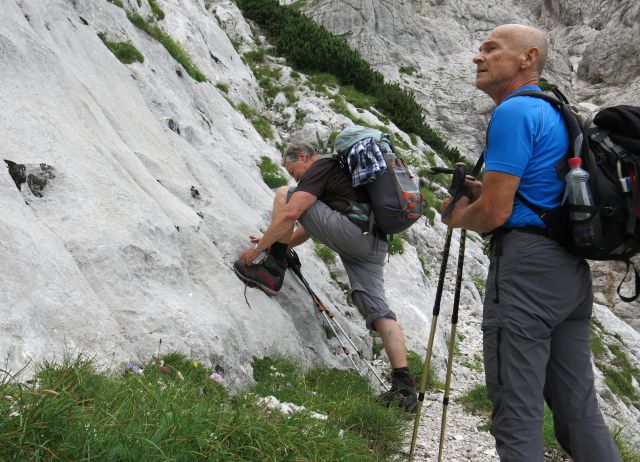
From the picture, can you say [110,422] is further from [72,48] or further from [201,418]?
[72,48]

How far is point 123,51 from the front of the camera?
10.3 metres

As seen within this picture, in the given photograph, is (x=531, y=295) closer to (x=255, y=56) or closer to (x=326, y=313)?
(x=326, y=313)

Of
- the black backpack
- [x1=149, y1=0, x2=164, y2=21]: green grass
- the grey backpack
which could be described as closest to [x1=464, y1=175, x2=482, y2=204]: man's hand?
the black backpack

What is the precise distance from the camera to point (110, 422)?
293cm

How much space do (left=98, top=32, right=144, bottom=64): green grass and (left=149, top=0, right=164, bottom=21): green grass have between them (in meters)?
5.30

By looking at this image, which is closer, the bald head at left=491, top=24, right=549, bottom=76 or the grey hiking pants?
the grey hiking pants

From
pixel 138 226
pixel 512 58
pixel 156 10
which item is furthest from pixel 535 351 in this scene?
pixel 156 10

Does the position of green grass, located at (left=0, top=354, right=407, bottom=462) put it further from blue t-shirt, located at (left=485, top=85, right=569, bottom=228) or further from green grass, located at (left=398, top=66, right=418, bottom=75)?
green grass, located at (left=398, top=66, right=418, bottom=75)

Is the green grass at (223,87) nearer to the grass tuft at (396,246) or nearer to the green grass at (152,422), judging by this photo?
the grass tuft at (396,246)

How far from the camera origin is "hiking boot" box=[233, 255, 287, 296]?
7273 millimetres

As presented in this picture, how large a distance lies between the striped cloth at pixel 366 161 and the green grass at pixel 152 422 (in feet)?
9.38

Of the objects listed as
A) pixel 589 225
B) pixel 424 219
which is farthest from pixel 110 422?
pixel 424 219

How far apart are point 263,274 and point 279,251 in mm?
441

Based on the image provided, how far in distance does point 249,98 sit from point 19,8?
10437mm
